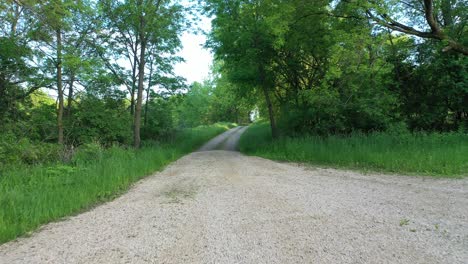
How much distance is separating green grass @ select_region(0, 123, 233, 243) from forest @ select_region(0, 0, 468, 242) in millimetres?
115

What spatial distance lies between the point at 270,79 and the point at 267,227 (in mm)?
15706

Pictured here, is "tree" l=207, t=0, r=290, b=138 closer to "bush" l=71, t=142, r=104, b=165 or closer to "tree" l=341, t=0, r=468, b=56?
"tree" l=341, t=0, r=468, b=56

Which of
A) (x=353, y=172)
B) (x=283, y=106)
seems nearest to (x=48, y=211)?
(x=353, y=172)

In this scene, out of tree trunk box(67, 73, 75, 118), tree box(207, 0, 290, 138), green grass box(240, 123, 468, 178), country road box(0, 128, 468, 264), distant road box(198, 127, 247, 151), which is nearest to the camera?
country road box(0, 128, 468, 264)

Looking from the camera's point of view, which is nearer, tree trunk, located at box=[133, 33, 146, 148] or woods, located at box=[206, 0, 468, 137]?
woods, located at box=[206, 0, 468, 137]

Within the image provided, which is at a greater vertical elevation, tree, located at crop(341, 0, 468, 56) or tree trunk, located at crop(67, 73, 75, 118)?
tree, located at crop(341, 0, 468, 56)

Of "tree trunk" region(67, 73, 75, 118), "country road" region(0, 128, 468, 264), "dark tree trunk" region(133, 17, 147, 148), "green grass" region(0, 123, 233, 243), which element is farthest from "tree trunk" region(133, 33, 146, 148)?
"country road" region(0, 128, 468, 264)

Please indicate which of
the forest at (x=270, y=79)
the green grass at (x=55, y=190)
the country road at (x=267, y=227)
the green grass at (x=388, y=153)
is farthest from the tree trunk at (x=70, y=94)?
the green grass at (x=388, y=153)

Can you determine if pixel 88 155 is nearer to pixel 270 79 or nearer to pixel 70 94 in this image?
pixel 70 94

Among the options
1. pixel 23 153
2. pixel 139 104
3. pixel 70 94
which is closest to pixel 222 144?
pixel 139 104

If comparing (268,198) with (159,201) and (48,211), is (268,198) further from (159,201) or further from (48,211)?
(48,211)

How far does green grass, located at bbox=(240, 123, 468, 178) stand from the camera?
9.02 m

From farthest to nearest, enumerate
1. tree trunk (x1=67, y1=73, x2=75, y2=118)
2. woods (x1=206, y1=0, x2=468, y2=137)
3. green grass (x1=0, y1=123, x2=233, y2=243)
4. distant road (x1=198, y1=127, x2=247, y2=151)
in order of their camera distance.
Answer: distant road (x1=198, y1=127, x2=247, y2=151)
tree trunk (x1=67, y1=73, x2=75, y2=118)
woods (x1=206, y1=0, x2=468, y2=137)
green grass (x1=0, y1=123, x2=233, y2=243)

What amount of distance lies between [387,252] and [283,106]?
56.1 ft
